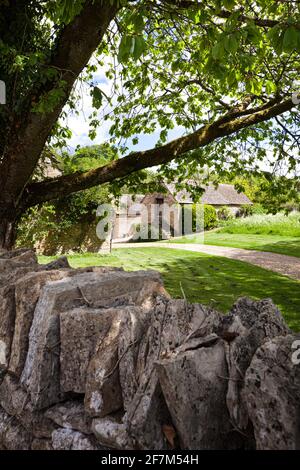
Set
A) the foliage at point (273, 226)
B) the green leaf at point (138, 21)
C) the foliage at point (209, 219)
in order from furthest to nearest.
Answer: the foliage at point (209, 219), the foliage at point (273, 226), the green leaf at point (138, 21)

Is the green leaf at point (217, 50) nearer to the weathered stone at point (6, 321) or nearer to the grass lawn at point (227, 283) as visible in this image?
the weathered stone at point (6, 321)

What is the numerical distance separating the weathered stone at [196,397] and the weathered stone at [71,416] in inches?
25.4

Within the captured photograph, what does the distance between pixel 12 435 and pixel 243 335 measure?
1.62 metres

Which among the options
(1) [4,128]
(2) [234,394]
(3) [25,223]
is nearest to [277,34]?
(2) [234,394]

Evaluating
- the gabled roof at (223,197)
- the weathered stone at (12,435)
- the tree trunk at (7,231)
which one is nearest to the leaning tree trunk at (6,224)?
the tree trunk at (7,231)

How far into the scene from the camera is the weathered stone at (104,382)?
6.23 ft

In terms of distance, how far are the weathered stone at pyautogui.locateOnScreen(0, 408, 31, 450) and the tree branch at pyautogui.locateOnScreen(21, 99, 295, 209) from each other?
12.1ft

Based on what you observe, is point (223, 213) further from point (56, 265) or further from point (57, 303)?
point (57, 303)

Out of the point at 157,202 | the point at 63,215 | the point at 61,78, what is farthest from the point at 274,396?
the point at 157,202

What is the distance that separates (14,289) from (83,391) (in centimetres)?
107

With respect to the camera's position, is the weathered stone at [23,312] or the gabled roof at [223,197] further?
the gabled roof at [223,197]

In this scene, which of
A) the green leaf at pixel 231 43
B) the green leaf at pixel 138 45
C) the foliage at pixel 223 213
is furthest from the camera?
the foliage at pixel 223 213

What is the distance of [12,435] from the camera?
2299 mm

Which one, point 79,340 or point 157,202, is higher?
point 157,202
